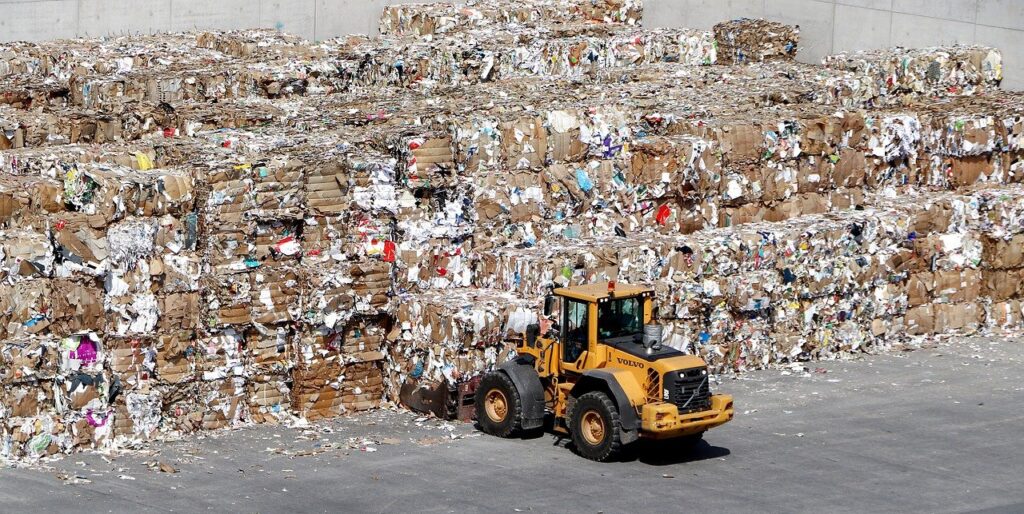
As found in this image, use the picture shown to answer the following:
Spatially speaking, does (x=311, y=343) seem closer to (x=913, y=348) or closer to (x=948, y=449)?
(x=948, y=449)

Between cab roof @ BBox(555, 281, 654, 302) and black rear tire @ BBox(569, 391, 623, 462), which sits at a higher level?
cab roof @ BBox(555, 281, 654, 302)

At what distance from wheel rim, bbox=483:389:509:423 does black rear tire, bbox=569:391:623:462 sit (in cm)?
82

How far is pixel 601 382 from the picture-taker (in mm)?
13664

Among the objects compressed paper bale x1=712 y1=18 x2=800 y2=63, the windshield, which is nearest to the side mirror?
the windshield

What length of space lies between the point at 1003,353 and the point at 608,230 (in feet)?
15.9

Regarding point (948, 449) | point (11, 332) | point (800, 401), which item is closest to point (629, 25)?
point (800, 401)

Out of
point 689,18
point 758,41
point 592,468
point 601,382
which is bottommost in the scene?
point 592,468

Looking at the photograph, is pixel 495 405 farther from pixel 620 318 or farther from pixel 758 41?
pixel 758 41

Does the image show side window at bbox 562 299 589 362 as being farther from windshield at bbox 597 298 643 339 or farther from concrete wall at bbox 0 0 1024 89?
concrete wall at bbox 0 0 1024 89

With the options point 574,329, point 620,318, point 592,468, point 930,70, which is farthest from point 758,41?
point 592,468

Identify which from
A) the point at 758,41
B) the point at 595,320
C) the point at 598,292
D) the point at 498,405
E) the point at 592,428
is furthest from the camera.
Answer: the point at 758,41

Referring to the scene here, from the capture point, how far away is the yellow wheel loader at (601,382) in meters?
13.4

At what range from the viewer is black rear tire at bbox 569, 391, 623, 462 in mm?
13469

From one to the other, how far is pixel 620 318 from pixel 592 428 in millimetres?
1013
